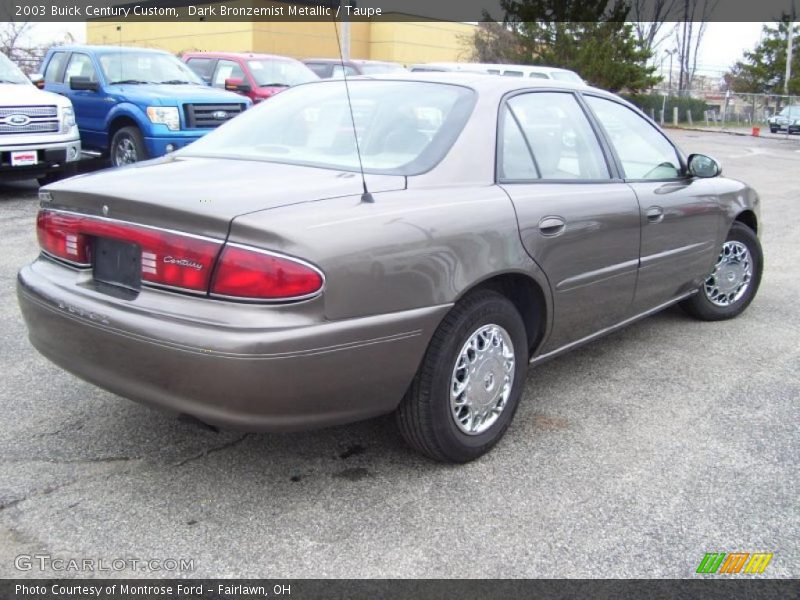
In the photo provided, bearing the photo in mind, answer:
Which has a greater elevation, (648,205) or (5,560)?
(648,205)

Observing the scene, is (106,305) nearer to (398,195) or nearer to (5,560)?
(5,560)

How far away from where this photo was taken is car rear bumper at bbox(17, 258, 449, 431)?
2.61m

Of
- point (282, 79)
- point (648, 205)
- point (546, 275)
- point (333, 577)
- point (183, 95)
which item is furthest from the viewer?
point (282, 79)

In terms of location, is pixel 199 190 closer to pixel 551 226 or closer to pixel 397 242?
pixel 397 242

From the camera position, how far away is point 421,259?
2.92 meters

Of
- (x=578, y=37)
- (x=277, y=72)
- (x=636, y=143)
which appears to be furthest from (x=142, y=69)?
(x=578, y=37)

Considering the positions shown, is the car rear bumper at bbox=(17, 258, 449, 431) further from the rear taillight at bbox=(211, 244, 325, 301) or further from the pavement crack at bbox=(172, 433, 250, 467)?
the pavement crack at bbox=(172, 433, 250, 467)

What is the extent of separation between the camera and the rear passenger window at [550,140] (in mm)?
3609

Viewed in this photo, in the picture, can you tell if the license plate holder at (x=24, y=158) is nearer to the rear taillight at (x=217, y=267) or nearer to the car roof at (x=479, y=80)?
the car roof at (x=479, y=80)

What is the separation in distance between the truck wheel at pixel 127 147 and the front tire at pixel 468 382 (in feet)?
24.5

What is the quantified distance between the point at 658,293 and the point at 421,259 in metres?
2.07

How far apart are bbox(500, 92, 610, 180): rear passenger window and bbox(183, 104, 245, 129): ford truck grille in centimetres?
681

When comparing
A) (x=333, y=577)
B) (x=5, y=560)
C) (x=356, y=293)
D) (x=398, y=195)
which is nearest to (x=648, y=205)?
(x=398, y=195)

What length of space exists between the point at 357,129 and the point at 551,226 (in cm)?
94
